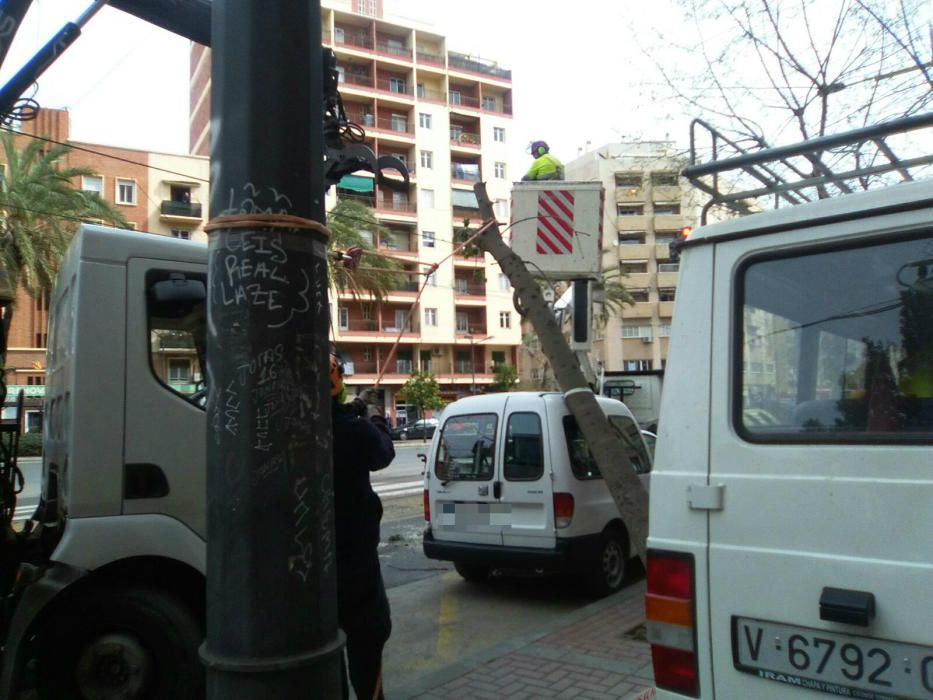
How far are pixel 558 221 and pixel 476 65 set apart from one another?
57912mm

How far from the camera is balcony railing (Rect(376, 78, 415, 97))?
5622 cm

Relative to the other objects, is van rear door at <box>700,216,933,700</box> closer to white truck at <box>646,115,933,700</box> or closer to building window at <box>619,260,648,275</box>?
white truck at <box>646,115,933,700</box>

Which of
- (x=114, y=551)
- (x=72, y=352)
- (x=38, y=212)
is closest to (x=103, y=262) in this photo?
(x=72, y=352)

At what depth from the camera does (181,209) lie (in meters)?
43.3

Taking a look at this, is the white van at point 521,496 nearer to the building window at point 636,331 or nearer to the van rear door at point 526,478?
the van rear door at point 526,478

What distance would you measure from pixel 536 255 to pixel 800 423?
4774 millimetres

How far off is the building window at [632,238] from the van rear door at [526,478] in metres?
50.3

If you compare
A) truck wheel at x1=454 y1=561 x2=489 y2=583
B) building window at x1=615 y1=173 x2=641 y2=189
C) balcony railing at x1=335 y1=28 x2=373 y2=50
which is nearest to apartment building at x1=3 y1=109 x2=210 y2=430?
balcony railing at x1=335 y1=28 x2=373 y2=50

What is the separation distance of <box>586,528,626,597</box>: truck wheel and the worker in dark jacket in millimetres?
3705

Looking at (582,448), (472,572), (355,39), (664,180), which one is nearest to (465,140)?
(355,39)

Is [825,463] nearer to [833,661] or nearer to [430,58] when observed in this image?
[833,661]

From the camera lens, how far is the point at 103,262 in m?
3.96

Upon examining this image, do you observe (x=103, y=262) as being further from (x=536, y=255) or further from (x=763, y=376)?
(x=536, y=255)

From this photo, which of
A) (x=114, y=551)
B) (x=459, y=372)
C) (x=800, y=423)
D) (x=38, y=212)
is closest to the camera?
(x=800, y=423)
